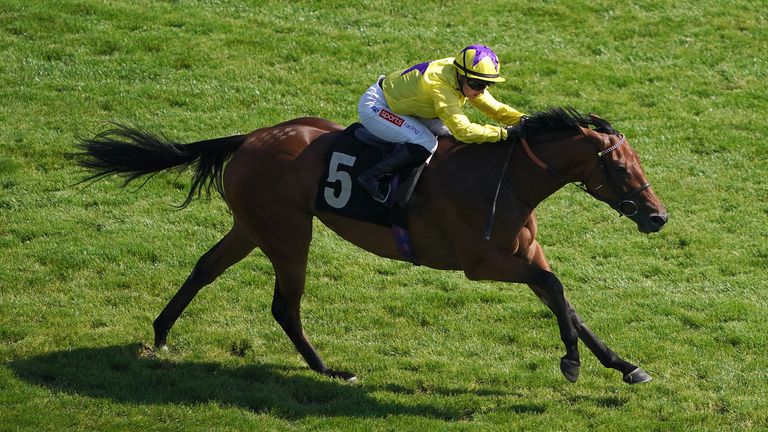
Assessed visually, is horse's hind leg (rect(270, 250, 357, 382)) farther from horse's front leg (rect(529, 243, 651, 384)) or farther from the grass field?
horse's front leg (rect(529, 243, 651, 384))

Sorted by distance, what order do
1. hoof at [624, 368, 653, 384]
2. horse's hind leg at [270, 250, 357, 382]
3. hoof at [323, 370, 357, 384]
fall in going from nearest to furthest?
hoof at [624, 368, 653, 384] → hoof at [323, 370, 357, 384] → horse's hind leg at [270, 250, 357, 382]

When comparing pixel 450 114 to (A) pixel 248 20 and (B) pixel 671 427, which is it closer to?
(B) pixel 671 427

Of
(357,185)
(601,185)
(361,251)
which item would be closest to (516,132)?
(601,185)

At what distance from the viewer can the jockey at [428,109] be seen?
8422 mm

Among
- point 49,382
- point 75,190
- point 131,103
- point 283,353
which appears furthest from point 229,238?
point 131,103

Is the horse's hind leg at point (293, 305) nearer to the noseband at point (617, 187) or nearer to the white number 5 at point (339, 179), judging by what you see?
the white number 5 at point (339, 179)

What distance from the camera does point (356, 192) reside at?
29.0ft

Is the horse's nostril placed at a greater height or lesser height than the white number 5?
lesser

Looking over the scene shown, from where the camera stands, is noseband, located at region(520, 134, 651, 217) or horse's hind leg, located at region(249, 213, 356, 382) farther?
horse's hind leg, located at region(249, 213, 356, 382)

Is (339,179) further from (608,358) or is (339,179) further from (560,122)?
(608,358)

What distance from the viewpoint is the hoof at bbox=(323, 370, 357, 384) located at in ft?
29.6

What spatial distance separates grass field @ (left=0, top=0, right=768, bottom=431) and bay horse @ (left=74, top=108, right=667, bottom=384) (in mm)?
532

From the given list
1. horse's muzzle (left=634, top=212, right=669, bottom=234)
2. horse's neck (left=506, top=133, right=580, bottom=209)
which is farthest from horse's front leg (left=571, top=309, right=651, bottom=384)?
horse's neck (left=506, top=133, right=580, bottom=209)

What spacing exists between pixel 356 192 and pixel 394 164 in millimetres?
428
